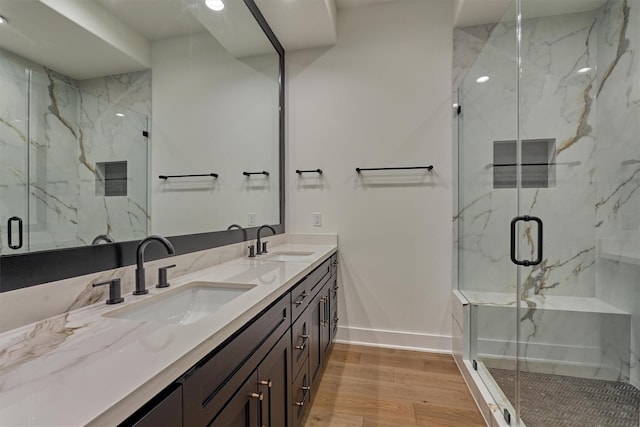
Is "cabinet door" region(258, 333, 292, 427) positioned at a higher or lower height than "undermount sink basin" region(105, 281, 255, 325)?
lower

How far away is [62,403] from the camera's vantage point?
42 centimetres

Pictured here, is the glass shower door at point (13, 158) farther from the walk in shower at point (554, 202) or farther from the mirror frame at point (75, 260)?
the walk in shower at point (554, 202)

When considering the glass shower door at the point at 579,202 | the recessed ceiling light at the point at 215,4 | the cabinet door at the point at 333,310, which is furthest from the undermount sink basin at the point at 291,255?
the recessed ceiling light at the point at 215,4

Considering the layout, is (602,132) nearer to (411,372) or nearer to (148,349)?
(411,372)

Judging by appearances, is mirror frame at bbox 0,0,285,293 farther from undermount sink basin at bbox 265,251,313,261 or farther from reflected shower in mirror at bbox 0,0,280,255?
undermount sink basin at bbox 265,251,313,261

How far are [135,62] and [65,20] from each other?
0.27m

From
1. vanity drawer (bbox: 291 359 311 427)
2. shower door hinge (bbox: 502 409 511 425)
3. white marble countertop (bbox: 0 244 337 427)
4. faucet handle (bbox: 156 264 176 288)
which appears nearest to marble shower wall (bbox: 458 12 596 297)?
shower door hinge (bbox: 502 409 511 425)

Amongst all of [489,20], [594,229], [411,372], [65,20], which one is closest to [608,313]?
[594,229]

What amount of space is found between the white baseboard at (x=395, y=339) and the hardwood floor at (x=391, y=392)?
76 mm

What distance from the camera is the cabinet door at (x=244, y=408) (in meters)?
0.73

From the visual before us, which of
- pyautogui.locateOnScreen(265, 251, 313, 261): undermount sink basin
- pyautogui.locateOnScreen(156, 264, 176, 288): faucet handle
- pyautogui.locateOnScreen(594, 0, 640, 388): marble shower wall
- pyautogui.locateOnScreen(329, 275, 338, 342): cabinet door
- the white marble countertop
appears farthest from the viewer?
pyautogui.locateOnScreen(329, 275, 338, 342): cabinet door

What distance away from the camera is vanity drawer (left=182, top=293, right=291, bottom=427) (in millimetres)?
617

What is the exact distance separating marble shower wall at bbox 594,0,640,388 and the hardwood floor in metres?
1.02

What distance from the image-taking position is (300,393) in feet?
4.66
